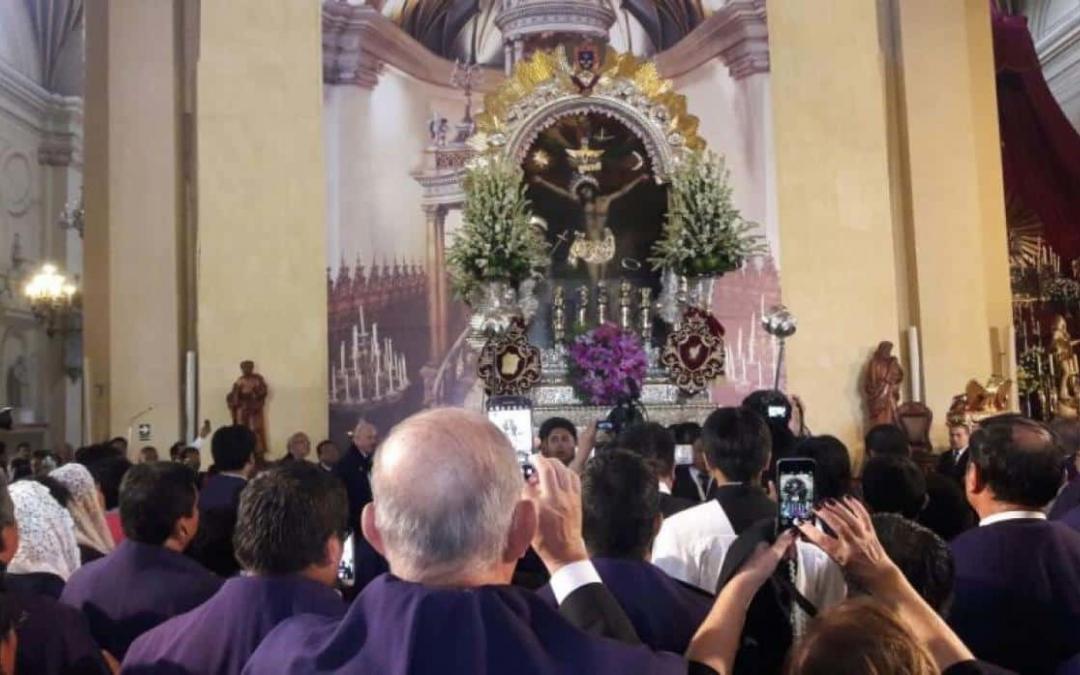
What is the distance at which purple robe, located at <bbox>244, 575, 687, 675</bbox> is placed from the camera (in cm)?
162

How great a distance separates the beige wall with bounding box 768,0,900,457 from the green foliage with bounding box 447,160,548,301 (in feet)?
10.3

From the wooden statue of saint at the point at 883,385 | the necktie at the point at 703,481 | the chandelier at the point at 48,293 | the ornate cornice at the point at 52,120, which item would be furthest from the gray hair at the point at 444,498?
the ornate cornice at the point at 52,120

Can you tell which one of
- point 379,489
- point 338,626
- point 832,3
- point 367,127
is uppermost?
point 832,3

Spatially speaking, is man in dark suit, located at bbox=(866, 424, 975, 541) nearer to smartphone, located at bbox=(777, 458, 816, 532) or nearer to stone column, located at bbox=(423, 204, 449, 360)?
smartphone, located at bbox=(777, 458, 816, 532)

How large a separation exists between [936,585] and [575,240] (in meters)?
9.27

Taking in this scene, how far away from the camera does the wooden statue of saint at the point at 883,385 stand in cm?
1158

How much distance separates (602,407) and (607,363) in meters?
0.49

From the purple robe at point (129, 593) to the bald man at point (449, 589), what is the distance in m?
1.39

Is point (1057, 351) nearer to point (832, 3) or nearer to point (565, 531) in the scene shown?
point (832, 3)

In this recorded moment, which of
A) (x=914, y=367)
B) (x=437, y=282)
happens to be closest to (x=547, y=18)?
(x=437, y=282)

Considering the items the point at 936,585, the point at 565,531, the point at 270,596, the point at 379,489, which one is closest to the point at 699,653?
the point at 565,531

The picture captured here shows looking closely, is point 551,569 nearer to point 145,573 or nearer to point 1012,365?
point 145,573

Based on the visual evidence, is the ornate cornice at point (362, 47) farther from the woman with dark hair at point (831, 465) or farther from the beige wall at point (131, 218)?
the woman with dark hair at point (831, 465)

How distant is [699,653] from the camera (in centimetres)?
212
